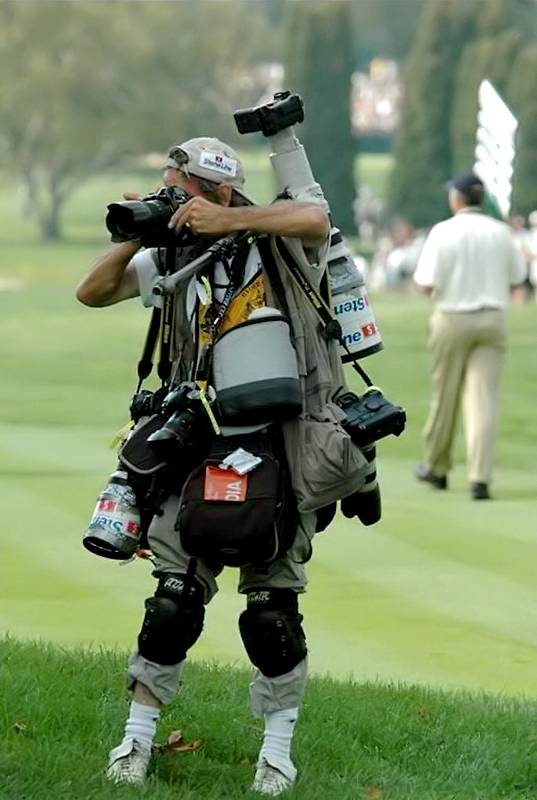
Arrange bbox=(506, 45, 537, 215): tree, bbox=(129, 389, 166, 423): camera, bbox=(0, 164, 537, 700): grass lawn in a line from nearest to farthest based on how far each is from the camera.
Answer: bbox=(129, 389, 166, 423): camera
bbox=(0, 164, 537, 700): grass lawn
bbox=(506, 45, 537, 215): tree

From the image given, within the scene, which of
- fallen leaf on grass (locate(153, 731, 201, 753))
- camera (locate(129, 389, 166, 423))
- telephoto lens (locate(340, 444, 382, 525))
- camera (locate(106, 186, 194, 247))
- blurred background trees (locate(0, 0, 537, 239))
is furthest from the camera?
blurred background trees (locate(0, 0, 537, 239))

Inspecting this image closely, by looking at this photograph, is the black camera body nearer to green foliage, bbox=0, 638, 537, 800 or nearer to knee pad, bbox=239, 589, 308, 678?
knee pad, bbox=239, 589, 308, 678

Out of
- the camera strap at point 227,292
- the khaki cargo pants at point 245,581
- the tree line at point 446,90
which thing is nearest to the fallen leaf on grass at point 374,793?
the khaki cargo pants at point 245,581

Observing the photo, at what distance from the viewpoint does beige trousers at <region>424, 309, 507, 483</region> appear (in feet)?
42.4

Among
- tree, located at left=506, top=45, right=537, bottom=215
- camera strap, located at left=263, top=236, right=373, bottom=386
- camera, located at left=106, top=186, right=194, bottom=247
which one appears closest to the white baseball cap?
camera, located at left=106, top=186, right=194, bottom=247

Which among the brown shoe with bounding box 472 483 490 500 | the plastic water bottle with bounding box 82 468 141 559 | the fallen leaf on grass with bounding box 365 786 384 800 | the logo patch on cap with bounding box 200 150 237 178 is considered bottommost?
the fallen leaf on grass with bounding box 365 786 384 800

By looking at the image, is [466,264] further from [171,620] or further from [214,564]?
[171,620]

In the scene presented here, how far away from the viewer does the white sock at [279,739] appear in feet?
18.1

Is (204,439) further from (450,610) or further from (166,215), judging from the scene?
(450,610)

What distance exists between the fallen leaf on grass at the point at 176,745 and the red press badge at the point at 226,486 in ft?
2.76

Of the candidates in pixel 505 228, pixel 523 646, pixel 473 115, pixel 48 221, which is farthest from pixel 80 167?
pixel 523 646

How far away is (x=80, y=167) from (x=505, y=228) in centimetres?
6668

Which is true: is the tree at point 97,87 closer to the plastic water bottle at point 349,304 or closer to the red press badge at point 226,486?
the plastic water bottle at point 349,304

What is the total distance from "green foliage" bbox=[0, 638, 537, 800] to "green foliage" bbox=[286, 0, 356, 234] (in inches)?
2284
